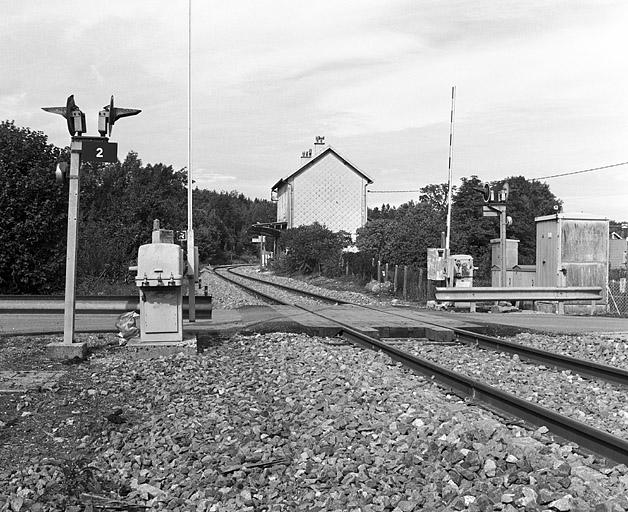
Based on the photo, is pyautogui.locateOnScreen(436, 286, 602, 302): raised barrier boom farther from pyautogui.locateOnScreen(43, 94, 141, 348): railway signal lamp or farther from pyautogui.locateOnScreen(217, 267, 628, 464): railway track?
pyautogui.locateOnScreen(43, 94, 141, 348): railway signal lamp

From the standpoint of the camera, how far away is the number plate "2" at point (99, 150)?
9906mm

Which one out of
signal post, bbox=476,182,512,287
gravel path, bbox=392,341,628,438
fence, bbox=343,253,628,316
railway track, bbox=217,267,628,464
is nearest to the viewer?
railway track, bbox=217,267,628,464

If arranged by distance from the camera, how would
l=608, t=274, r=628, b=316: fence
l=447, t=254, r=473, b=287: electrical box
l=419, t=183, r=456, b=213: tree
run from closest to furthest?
l=608, t=274, r=628, b=316: fence < l=447, t=254, r=473, b=287: electrical box < l=419, t=183, r=456, b=213: tree

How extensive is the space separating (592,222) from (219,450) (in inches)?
748

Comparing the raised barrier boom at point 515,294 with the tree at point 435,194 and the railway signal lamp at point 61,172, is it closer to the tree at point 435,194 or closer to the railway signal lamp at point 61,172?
the railway signal lamp at point 61,172

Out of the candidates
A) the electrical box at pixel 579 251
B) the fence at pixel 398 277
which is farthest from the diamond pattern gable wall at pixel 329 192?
the electrical box at pixel 579 251

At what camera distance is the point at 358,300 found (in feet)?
84.0

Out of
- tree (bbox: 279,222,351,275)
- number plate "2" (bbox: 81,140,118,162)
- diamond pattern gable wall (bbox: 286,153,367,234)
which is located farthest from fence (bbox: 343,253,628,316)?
diamond pattern gable wall (bbox: 286,153,367,234)

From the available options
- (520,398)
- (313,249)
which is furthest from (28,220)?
(313,249)

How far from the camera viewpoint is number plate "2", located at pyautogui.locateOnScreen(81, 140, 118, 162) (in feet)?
32.5

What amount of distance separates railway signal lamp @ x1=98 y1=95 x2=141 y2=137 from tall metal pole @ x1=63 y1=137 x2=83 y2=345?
359mm

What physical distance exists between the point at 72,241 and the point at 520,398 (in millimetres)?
6267

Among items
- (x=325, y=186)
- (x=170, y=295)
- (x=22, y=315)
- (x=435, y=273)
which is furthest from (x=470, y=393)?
(x=325, y=186)

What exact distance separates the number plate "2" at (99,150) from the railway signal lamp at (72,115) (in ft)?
0.73
